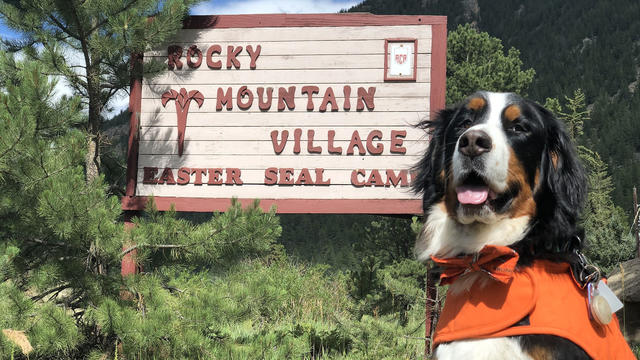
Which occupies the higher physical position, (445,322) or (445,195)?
(445,195)

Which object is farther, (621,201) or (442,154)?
(621,201)

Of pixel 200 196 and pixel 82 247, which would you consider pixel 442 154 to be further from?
pixel 200 196

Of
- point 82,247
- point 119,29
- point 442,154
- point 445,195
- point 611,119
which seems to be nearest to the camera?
point 445,195

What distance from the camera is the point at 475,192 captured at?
87.5 inches

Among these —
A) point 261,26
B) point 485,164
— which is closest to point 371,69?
point 261,26

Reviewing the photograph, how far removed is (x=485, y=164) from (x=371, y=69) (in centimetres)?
363

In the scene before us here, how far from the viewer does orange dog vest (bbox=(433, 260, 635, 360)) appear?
6.47 ft

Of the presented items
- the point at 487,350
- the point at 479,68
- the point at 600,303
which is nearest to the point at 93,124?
the point at 487,350

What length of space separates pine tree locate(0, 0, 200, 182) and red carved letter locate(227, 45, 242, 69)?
0.58 m

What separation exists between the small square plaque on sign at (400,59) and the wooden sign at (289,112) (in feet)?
0.03

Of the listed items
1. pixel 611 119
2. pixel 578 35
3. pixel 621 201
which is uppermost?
pixel 578 35

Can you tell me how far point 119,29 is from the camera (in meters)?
4.98

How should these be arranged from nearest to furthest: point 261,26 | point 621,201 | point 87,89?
point 87,89 < point 261,26 < point 621,201

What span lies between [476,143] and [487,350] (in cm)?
76
